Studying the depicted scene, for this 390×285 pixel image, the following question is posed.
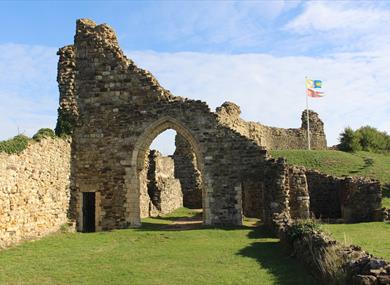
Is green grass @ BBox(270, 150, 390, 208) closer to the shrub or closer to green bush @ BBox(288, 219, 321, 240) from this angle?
the shrub

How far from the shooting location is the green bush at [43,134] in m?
16.6

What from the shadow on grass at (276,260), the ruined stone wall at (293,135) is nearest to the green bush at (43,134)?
the shadow on grass at (276,260)

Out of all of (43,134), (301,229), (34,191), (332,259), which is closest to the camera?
(332,259)

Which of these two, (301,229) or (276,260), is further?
(301,229)

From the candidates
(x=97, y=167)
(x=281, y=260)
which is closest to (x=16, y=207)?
(x=97, y=167)

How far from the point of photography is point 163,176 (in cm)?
2828

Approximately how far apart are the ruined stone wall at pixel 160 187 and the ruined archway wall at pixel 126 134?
533 centimetres

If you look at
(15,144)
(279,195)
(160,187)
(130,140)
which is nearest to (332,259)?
(279,195)

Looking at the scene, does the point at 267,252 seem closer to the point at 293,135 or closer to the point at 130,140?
the point at 130,140

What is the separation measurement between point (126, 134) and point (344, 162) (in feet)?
49.4

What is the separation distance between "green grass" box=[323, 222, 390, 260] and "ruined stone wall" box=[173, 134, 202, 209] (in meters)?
15.7

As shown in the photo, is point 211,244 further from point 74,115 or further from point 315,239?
point 74,115

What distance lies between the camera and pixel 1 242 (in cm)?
1338

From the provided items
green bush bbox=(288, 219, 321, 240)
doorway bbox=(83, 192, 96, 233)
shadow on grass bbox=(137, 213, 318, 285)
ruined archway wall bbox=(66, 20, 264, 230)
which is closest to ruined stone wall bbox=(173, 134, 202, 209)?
shadow on grass bbox=(137, 213, 318, 285)
